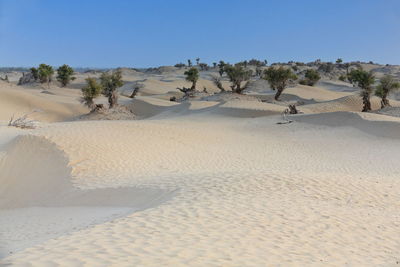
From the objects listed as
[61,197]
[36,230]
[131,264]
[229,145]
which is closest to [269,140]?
[229,145]

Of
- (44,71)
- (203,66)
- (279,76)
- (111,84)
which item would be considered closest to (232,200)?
(111,84)

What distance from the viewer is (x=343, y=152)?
19.1 meters

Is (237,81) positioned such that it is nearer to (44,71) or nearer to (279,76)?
(279,76)

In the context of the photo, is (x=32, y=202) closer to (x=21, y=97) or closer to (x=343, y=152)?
(x=343, y=152)

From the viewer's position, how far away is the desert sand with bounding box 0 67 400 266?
595 cm

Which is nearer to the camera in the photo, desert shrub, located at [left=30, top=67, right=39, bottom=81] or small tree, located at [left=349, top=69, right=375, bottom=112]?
small tree, located at [left=349, top=69, right=375, bottom=112]

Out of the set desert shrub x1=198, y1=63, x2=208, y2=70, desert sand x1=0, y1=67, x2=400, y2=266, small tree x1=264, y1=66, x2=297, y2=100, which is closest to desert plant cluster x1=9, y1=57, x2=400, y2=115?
small tree x1=264, y1=66, x2=297, y2=100

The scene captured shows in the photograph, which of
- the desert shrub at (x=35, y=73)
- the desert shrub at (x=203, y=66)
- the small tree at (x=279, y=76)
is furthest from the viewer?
the desert shrub at (x=203, y=66)

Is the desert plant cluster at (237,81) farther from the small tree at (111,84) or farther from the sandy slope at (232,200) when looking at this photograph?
the sandy slope at (232,200)

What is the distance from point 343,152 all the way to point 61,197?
13.7 meters

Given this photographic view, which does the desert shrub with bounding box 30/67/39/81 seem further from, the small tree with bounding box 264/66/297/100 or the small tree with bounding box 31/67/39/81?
the small tree with bounding box 264/66/297/100

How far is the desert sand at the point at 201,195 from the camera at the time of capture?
595 cm

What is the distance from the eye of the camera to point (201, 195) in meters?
9.65

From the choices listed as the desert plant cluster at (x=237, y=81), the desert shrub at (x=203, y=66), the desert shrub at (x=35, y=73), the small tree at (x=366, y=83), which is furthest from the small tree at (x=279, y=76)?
the desert shrub at (x=203, y=66)
